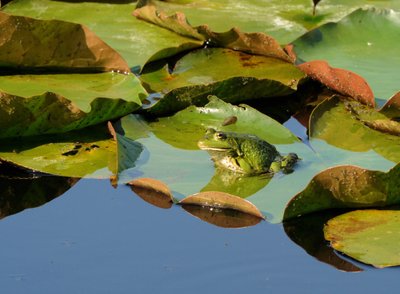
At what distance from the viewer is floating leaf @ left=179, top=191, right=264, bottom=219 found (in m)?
3.09

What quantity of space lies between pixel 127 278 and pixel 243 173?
0.90 metres

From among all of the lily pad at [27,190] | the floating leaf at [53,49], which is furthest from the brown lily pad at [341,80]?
the lily pad at [27,190]

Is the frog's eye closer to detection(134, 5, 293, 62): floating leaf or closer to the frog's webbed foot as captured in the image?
the frog's webbed foot

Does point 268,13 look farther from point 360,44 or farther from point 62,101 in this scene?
point 62,101

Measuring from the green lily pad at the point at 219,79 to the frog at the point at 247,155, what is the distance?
1.03ft

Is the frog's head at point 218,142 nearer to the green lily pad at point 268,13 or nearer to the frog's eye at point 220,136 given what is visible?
the frog's eye at point 220,136

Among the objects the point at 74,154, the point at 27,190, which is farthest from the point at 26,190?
the point at 74,154

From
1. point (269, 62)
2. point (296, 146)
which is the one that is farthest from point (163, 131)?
point (269, 62)

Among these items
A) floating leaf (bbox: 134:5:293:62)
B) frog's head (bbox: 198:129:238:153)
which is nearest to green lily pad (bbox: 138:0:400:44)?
floating leaf (bbox: 134:5:293:62)

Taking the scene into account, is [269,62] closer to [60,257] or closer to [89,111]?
[89,111]

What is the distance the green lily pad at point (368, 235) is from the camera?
Answer: 9.33ft

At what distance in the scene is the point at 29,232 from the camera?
304 centimetres

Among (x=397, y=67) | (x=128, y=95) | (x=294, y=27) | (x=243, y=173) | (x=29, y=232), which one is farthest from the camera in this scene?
(x=294, y=27)

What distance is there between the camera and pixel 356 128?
3.71 metres
